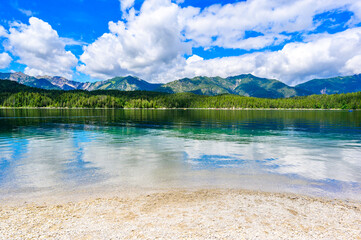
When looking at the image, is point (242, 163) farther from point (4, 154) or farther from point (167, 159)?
point (4, 154)

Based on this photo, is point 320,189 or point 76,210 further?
point 320,189

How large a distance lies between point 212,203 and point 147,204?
145 inches

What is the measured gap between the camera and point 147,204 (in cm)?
1176

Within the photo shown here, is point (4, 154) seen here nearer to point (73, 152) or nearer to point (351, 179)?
point (73, 152)

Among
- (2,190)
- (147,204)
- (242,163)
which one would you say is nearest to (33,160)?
(2,190)

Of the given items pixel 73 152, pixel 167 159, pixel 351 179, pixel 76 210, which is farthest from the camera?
pixel 73 152

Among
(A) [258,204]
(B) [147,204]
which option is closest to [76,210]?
(B) [147,204]

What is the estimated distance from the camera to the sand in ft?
28.3

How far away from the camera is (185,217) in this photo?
10094mm

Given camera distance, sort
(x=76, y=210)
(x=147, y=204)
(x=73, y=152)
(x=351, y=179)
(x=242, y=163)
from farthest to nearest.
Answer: (x=73, y=152), (x=242, y=163), (x=351, y=179), (x=147, y=204), (x=76, y=210)

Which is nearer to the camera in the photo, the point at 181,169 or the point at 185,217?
the point at 185,217

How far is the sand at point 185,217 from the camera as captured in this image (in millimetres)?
8617

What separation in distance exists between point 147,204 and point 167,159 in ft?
40.0

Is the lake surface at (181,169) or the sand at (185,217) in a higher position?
the sand at (185,217)
